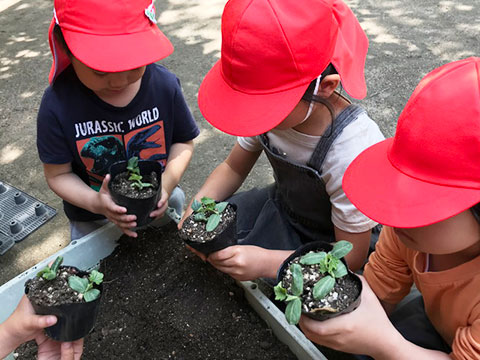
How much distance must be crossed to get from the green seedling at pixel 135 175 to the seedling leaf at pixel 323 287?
2.40ft

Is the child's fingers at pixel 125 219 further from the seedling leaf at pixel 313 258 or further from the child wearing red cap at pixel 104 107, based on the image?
the seedling leaf at pixel 313 258

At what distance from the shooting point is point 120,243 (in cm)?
168

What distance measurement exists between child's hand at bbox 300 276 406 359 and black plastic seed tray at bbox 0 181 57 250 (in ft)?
5.71

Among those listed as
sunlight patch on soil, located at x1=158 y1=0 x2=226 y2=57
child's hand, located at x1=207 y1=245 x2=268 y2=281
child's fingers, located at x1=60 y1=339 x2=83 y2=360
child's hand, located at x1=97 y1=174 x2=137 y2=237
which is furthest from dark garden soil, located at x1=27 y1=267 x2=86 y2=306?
sunlight patch on soil, located at x1=158 y1=0 x2=226 y2=57

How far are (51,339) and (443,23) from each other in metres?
3.66

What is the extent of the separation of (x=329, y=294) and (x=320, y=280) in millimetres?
42

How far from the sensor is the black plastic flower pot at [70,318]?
3.59 feet

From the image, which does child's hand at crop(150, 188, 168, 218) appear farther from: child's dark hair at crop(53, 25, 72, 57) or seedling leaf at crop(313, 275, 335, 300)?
seedling leaf at crop(313, 275, 335, 300)

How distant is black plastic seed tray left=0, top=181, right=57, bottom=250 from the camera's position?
7.30 ft

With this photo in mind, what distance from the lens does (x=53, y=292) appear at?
1.14 meters

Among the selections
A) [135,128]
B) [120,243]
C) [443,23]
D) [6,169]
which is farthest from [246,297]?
[443,23]

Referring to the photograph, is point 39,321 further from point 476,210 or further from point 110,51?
point 476,210

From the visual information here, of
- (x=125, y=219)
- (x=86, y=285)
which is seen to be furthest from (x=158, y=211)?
(x=86, y=285)

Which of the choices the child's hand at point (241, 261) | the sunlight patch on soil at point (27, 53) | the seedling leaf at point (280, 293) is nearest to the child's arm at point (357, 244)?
the child's hand at point (241, 261)
